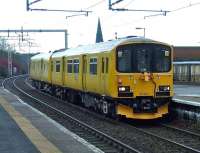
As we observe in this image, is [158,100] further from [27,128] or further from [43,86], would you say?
[43,86]

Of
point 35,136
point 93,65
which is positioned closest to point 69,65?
point 93,65

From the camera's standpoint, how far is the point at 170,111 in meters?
21.1

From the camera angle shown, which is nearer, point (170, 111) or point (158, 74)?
point (158, 74)

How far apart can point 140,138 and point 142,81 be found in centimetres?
388

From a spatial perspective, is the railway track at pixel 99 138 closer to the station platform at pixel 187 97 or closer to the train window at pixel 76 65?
the station platform at pixel 187 97

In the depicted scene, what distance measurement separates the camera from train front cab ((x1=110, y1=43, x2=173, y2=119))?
19047 mm

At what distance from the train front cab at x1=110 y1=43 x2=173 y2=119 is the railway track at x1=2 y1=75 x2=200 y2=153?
2.05 feet

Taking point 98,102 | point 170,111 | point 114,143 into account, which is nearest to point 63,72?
point 98,102

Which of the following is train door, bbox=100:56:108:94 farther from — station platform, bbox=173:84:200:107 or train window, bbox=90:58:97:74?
station platform, bbox=173:84:200:107

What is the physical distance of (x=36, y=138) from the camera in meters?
14.1

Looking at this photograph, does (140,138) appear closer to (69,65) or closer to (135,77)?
(135,77)

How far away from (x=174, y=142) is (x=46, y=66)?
2522 cm

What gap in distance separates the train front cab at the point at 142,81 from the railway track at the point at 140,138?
626 millimetres

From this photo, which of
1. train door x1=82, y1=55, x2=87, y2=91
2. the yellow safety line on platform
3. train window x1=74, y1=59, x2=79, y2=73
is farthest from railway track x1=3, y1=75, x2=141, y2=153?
train window x1=74, y1=59, x2=79, y2=73
